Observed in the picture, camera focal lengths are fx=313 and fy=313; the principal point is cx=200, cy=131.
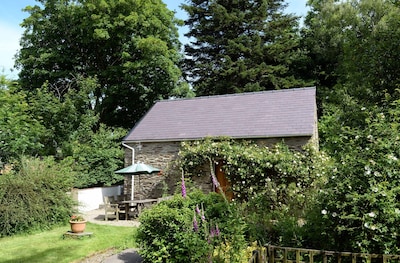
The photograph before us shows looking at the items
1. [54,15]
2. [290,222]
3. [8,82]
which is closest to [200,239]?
[290,222]

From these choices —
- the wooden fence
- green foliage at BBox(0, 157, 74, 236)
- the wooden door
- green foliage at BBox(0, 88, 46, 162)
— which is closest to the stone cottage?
the wooden door

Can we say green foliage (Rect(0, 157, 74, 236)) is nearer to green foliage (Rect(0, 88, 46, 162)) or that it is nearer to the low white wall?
green foliage (Rect(0, 88, 46, 162))

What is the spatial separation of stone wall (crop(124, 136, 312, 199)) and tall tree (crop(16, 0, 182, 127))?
8.96m

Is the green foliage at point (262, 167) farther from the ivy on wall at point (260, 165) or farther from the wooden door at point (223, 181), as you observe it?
the wooden door at point (223, 181)

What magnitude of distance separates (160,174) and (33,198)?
198 inches

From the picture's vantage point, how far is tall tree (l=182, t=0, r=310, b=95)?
26.2 m

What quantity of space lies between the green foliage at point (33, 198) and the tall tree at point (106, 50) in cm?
1092

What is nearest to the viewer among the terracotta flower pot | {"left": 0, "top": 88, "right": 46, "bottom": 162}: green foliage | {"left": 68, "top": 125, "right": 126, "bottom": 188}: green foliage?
the terracotta flower pot

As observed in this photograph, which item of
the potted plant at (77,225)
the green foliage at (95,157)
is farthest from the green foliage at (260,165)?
the green foliage at (95,157)

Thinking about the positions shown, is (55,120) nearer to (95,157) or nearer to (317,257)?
(95,157)

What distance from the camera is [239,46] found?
86.5 feet

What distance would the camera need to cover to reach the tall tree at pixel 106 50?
21.2 meters

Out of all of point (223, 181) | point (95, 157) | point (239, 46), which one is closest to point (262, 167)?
point (223, 181)

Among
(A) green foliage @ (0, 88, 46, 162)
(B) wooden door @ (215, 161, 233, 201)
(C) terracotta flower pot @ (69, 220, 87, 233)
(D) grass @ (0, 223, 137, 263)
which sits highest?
(A) green foliage @ (0, 88, 46, 162)
